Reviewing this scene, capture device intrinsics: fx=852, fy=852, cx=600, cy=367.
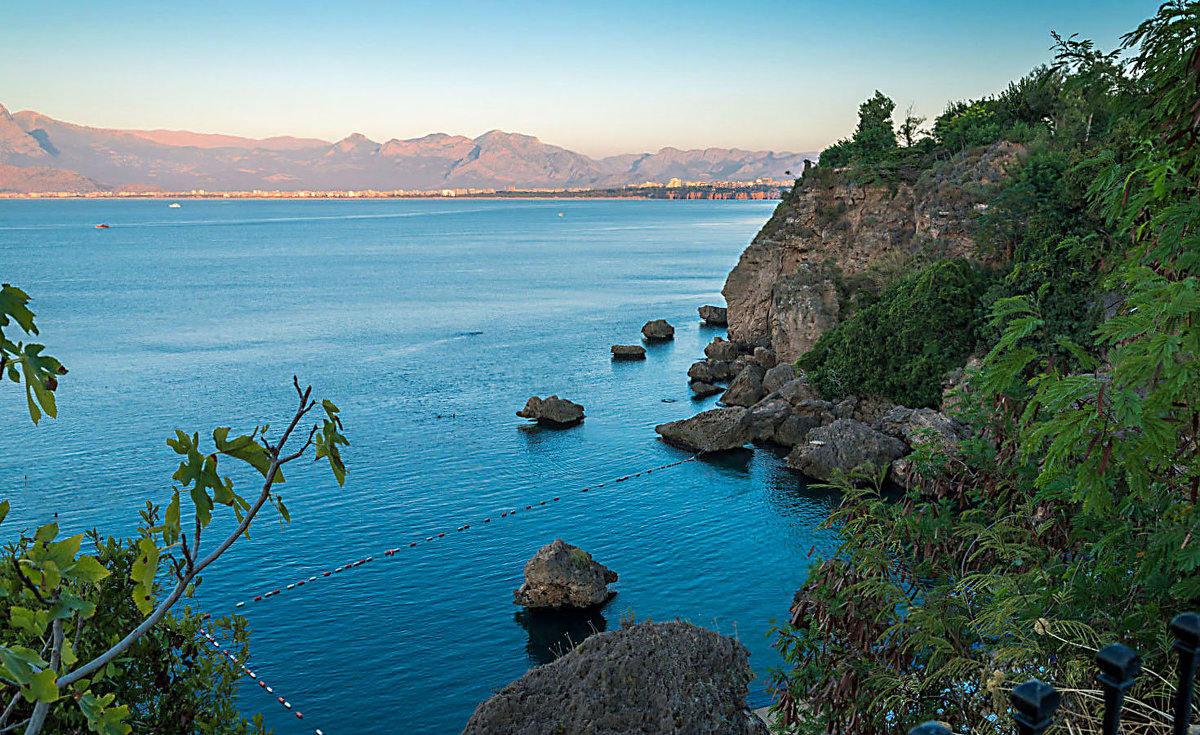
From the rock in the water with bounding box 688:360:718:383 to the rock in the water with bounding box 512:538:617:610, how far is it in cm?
3394

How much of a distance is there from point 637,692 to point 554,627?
14.0 m

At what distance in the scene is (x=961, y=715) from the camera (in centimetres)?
802

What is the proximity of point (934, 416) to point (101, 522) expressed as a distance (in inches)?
1502

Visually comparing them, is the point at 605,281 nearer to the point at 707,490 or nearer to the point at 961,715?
the point at 707,490

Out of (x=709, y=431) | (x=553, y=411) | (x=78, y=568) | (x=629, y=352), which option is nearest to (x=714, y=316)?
(x=629, y=352)

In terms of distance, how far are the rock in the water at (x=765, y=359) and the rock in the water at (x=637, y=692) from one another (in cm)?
4817

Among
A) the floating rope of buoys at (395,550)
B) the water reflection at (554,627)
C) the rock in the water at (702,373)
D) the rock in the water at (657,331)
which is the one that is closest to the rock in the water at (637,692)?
the water reflection at (554,627)

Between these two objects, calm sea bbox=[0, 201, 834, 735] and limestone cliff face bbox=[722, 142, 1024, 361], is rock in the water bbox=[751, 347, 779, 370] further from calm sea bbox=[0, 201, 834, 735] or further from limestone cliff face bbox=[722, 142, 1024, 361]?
calm sea bbox=[0, 201, 834, 735]

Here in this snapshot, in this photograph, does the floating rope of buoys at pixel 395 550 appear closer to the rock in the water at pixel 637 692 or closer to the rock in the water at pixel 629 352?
the rock in the water at pixel 637 692

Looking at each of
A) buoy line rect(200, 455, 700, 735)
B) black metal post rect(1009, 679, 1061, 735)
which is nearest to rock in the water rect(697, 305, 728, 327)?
buoy line rect(200, 455, 700, 735)

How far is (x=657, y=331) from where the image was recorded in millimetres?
79062

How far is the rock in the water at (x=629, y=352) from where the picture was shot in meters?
71.1

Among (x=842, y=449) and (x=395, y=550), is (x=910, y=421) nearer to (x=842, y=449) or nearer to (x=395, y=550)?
(x=842, y=449)

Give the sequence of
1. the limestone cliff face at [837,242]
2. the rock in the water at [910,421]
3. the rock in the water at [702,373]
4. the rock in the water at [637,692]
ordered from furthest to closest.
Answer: the rock in the water at [702,373], the limestone cliff face at [837,242], the rock in the water at [910,421], the rock in the water at [637,692]
